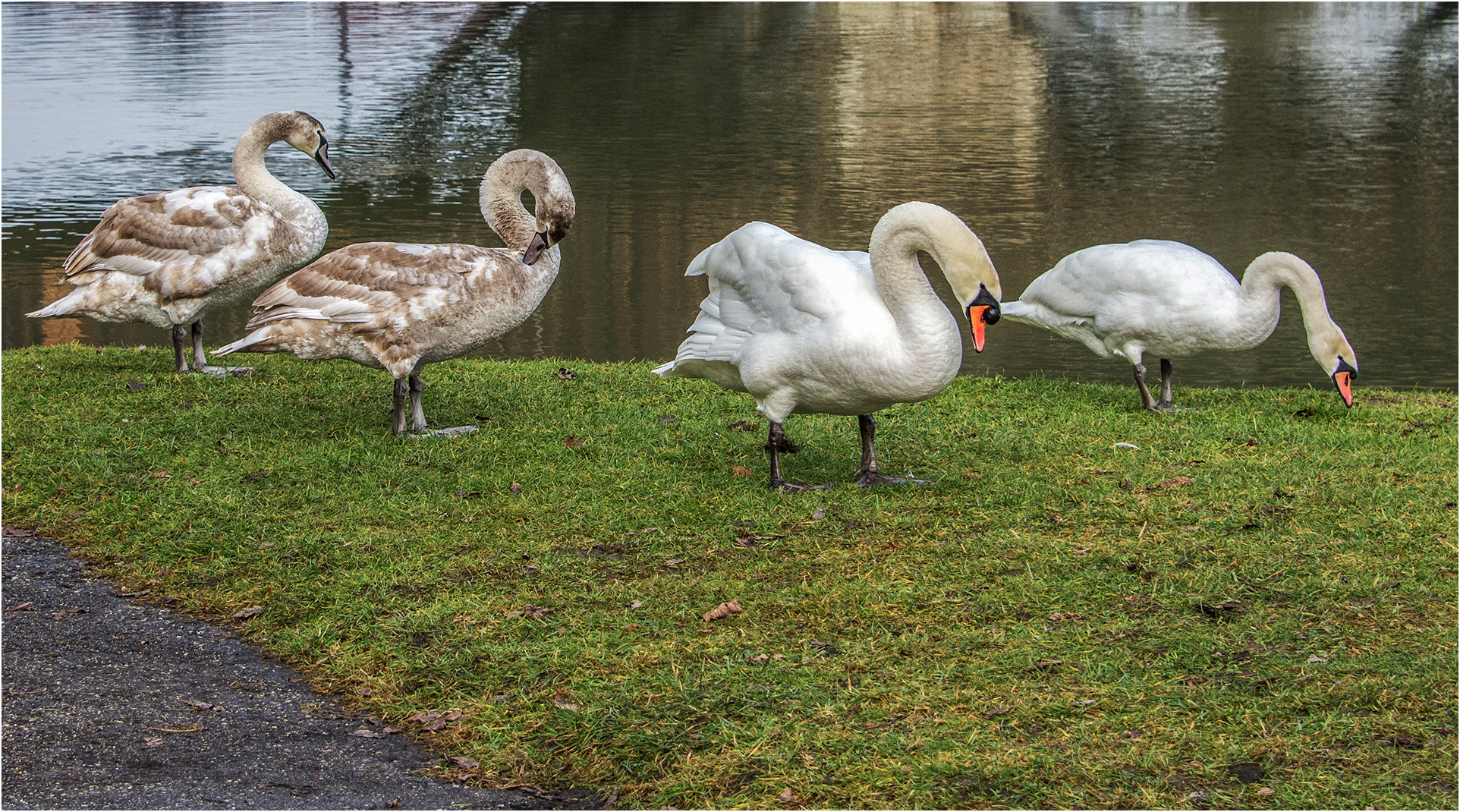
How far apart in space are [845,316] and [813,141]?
64.6 ft

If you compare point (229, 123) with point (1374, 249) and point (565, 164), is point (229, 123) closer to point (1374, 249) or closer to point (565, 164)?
point (565, 164)

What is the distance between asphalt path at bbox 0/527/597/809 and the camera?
14.0 ft

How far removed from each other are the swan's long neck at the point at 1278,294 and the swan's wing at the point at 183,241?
Result: 706 centimetres

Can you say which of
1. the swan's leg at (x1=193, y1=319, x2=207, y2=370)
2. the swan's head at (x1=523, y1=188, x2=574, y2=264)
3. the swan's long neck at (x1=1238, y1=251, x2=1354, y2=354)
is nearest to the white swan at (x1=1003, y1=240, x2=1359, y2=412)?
the swan's long neck at (x1=1238, y1=251, x2=1354, y2=354)

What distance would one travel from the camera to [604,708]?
475cm

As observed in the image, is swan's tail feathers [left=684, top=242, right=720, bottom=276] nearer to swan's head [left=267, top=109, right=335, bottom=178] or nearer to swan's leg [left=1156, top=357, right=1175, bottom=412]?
swan's leg [left=1156, top=357, right=1175, bottom=412]

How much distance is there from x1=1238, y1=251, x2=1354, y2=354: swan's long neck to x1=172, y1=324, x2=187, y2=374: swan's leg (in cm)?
789

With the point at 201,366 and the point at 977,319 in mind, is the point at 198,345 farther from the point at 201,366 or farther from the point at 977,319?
the point at 977,319

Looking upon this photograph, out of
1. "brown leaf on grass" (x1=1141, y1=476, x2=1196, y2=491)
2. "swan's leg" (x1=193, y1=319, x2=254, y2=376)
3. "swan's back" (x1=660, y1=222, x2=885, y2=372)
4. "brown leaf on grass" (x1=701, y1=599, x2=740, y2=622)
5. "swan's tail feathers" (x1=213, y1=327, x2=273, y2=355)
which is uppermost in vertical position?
"swan's back" (x1=660, y1=222, x2=885, y2=372)

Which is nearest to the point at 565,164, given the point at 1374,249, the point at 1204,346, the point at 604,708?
the point at 1374,249

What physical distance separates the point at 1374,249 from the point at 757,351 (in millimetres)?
12973

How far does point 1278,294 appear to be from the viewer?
30.0 feet

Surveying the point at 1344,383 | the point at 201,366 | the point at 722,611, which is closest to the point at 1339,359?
the point at 1344,383

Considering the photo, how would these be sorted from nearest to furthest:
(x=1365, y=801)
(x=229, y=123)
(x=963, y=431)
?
(x=1365, y=801) → (x=963, y=431) → (x=229, y=123)
